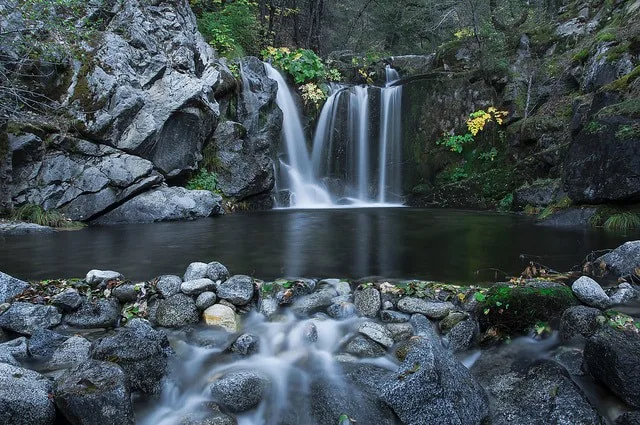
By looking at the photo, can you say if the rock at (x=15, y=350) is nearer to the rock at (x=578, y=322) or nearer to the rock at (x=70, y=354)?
the rock at (x=70, y=354)

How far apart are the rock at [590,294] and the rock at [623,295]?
0.09 meters

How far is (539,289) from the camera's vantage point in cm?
365

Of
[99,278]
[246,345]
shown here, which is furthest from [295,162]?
[246,345]

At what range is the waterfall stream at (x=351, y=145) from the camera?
15562 mm

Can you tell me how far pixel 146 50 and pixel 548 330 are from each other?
12.2 meters

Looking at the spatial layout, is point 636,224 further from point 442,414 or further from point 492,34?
point 492,34

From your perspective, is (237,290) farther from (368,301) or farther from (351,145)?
(351,145)

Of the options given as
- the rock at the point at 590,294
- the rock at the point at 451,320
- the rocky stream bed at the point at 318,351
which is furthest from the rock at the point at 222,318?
the rock at the point at 590,294

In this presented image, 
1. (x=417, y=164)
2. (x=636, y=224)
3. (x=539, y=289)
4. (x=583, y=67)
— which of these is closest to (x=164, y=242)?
(x=539, y=289)

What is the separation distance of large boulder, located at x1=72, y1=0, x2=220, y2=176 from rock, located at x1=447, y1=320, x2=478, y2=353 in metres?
9.49

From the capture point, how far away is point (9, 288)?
4.06 metres

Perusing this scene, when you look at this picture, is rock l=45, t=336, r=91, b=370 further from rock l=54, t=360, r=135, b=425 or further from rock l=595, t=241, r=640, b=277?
rock l=595, t=241, r=640, b=277

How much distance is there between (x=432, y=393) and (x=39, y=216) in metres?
9.53

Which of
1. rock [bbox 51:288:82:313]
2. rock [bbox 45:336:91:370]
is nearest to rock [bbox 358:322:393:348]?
rock [bbox 45:336:91:370]
